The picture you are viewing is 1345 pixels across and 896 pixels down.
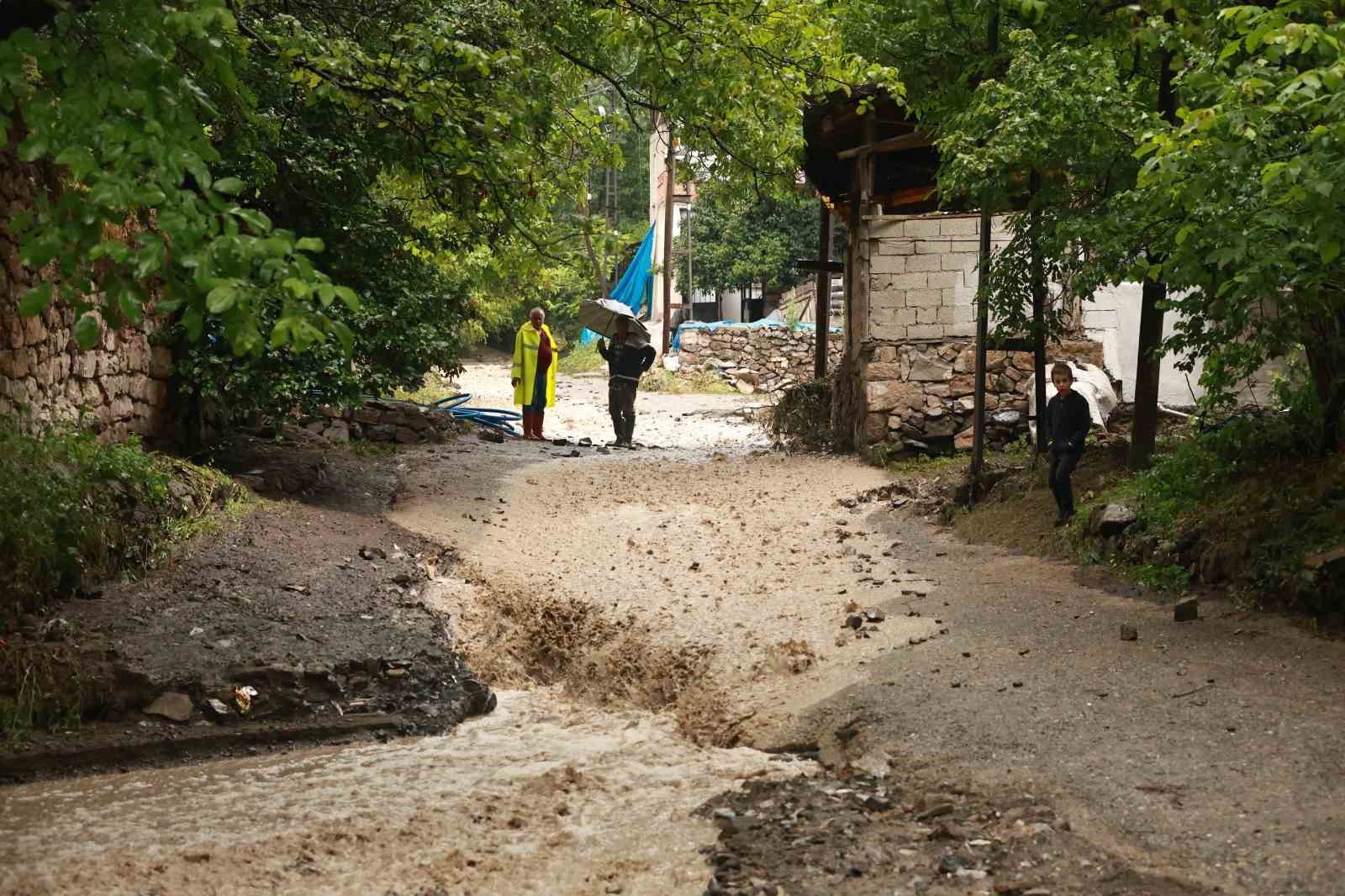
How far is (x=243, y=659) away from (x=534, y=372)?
10.8 m

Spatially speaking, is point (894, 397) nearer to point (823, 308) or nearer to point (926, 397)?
point (926, 397)

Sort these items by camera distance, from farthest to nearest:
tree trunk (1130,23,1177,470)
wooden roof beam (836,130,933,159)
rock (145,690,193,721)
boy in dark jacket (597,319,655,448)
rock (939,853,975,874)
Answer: boy in dark jacket (597,319,655,448), wooden roof beam (836,130,933,159), tree trunk (1130,23,1177,470), rock (145,690,193,721), rock (939,853,975,874)

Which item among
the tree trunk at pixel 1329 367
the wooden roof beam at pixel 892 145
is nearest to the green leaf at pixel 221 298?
the tree trunk at pixel 1329 367

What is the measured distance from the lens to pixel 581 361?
118ft

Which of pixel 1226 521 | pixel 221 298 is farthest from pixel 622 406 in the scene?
pixel 221 298

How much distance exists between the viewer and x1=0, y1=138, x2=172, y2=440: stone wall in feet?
23.7

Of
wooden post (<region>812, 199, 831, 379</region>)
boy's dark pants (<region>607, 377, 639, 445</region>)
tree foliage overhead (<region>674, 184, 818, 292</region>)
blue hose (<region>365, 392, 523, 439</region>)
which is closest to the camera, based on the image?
blue hose (<region>365, 392, 523, 439</region>)

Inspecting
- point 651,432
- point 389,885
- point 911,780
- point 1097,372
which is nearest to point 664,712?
point 911,780

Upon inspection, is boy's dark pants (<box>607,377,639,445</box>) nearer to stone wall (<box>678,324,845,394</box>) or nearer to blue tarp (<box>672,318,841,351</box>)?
stone wall (<box>678,324,845,394</box>)

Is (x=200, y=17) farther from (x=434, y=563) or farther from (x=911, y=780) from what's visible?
(x=434, y=563)

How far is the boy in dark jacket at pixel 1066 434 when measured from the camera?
9.45m

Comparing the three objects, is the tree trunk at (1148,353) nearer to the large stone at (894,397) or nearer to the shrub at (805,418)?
the large stone at (894,397)

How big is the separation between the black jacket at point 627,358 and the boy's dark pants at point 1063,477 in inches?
317

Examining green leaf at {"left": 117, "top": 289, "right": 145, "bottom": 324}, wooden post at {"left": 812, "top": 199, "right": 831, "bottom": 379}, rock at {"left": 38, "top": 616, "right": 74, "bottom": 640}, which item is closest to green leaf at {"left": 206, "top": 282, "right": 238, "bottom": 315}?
green leaf at {"left": 117, "top": 289, "right": 145, "bottom": 324}
